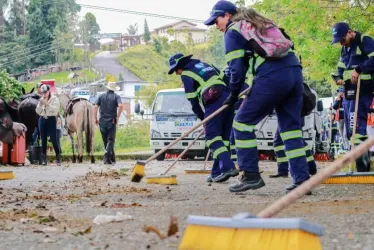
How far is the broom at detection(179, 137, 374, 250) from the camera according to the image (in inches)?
165

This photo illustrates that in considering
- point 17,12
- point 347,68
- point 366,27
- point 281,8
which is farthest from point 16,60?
point 347,68

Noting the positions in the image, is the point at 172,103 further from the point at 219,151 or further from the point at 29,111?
the point at 219,151

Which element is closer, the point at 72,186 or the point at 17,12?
the point at 72,186

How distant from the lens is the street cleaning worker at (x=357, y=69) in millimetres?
11242

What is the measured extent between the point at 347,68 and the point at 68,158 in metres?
16.8

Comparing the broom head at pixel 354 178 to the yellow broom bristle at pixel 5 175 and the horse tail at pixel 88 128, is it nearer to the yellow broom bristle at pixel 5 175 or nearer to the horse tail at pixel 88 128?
the yellow broom bristle at pixel 5 175

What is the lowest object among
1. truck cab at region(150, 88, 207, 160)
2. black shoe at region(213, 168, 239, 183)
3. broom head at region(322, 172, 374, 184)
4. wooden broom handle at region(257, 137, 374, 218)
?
truck cab at region(150, 88, 207, 160)

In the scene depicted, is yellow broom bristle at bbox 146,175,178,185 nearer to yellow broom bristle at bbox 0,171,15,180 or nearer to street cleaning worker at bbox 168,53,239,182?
street cleaning worker at bbox 168,53,239,182

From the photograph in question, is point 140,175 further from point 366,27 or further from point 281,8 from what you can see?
point 281,8

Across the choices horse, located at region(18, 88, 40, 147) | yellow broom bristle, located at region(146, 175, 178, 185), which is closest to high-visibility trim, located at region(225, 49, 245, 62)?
yellow broom bristle, located at region(146, 175, 178, 185)

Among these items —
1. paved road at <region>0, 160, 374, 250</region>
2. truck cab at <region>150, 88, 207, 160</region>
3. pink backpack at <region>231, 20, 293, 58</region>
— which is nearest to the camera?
paved road at <region>0, 160, 374, 250</region>

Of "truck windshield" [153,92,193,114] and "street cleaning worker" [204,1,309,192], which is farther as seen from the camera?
"truck windshield" [153,92,193,114]

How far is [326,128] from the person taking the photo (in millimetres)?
32750

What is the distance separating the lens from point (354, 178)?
→ 10398mm
